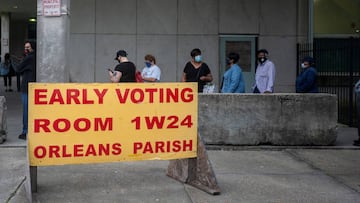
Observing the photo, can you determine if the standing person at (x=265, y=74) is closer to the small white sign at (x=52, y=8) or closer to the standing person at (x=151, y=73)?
the standing person at (x=151, y=73)

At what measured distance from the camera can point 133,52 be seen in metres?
14.6

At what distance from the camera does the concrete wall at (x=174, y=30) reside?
1446 centimetres

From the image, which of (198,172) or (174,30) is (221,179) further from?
(174,30)

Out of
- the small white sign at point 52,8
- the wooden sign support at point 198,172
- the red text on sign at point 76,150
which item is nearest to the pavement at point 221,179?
the wooden sign support at point 198,172

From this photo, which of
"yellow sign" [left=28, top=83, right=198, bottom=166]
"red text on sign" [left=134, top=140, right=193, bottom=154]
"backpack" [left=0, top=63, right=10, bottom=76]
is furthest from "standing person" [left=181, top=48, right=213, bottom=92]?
"backpack" [left=0, top=63, right=10, bottom=76]

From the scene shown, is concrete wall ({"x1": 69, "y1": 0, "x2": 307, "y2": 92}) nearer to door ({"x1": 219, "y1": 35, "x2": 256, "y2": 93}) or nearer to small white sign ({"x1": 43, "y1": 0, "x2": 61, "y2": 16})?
door ({"x1": 219, "y1": 35, "x2": 256, "y2": 93})

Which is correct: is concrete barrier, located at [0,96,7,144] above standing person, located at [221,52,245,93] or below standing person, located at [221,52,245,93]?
below

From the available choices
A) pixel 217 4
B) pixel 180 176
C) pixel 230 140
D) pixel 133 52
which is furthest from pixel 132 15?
pixel 180 176

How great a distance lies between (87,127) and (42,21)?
12.1 feet

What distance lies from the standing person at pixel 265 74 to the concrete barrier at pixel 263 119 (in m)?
1.58

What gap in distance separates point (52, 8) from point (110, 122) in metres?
3.60

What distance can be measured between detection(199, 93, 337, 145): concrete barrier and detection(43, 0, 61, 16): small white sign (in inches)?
114

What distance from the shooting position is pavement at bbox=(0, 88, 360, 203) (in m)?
6.00

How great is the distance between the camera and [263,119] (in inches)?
356
